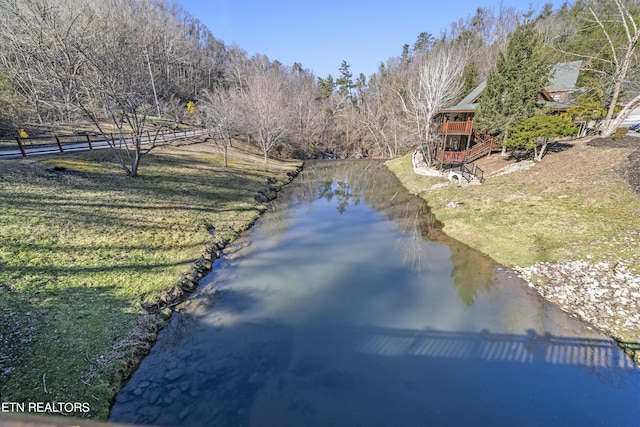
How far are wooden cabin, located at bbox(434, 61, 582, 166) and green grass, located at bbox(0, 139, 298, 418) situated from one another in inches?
711

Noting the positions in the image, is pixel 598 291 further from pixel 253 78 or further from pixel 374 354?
pixel 253 78

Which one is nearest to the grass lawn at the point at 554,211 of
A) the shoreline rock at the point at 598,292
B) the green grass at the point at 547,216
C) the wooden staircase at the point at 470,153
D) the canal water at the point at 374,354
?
the green grass at the point at 547,216

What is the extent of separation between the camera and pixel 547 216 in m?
13.8

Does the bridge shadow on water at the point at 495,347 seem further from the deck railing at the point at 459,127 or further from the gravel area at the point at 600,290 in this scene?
the deck railing at the point at 459,127

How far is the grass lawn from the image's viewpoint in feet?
37.1

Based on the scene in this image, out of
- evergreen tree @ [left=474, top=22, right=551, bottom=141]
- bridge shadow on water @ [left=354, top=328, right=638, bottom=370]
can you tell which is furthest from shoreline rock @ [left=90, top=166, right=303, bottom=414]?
evergreen tree @ [left=474, top=22, right=551, bottom=141]

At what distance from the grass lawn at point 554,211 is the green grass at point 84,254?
1253 centimetres

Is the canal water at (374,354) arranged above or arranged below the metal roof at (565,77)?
below

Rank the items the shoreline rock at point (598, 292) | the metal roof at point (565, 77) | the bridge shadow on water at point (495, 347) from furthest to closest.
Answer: the metal roof at point (565, 77) < the shoreline rock at point (598, 292) < the bridge shadow on water at point (495, 347)

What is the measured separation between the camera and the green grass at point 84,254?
20.9 ft

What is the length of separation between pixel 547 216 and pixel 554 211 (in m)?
0.60

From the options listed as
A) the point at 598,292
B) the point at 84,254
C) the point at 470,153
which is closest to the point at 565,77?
the point at 470,153

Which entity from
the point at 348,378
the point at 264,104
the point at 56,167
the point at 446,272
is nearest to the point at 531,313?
the point at 446,272

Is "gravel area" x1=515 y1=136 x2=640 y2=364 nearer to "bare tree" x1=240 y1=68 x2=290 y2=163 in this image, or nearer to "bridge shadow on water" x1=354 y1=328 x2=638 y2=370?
"bridge shadow on water" x1=354 y1=328 x2=638 y2=370
